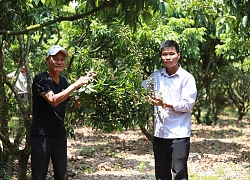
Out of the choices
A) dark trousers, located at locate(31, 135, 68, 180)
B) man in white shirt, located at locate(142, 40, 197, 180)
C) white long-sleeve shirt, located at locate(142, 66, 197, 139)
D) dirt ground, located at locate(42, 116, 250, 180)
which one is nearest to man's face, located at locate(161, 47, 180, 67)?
man in white shirt, located at locate(142, 40, 197, 180)

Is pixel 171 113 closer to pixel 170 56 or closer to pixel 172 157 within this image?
pixel 172 157

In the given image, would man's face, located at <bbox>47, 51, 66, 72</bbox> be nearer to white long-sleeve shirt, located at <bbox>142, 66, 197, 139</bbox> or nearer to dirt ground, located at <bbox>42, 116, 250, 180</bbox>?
white long-sleeve shirt, located at <bbox>142, 66, 197, 139</bbox>

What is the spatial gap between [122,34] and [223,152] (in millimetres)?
5749

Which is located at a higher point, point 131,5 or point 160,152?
point 131,5

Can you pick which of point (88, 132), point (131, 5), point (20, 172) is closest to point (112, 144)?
point (88, 132)

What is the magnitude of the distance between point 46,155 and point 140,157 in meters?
5.48

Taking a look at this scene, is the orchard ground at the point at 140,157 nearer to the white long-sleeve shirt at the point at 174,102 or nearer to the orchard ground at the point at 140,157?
the orchard ground at the point at 140,157

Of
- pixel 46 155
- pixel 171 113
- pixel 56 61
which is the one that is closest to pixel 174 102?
pixel 171 113

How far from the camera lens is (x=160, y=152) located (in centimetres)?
417

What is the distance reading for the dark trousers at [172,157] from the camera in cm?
404

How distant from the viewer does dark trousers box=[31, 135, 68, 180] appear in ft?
12.6

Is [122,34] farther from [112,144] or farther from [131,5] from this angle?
[112,144]

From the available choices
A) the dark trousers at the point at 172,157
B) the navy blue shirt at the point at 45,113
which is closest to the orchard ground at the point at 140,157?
the dark trousers at the point at 172,157

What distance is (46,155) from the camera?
3.89m
